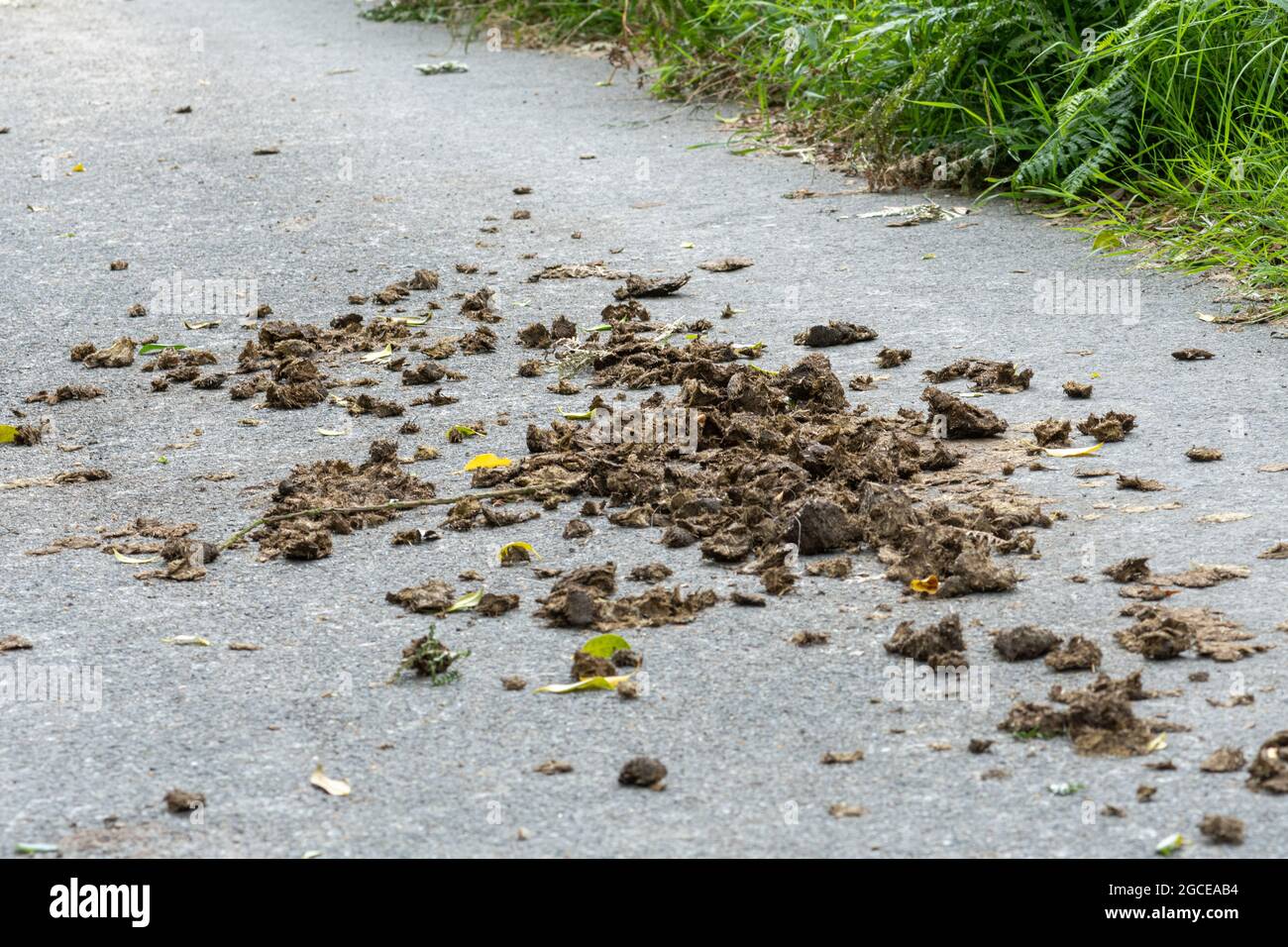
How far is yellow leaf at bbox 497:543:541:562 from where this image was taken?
3.65 metres

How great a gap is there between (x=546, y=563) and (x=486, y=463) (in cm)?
71

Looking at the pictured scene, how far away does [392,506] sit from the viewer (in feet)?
13.0

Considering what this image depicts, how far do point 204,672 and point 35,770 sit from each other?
0.44 m

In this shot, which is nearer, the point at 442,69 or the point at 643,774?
the point at 643,774

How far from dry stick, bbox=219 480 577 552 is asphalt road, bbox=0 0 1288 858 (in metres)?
0.07

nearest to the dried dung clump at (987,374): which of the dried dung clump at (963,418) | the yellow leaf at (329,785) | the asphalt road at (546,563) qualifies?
the asphalt road at (546,563)

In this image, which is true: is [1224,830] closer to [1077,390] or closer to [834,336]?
[1077,390]

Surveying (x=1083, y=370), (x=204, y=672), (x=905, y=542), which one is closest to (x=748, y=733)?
(x=905, y=542)

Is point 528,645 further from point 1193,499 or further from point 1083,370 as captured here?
point 1083,370

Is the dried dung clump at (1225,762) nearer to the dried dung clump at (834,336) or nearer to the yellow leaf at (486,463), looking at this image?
the yellow leaf at (486,463)

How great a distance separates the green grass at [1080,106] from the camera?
5.72 meters

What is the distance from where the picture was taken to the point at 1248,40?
595 centimetres

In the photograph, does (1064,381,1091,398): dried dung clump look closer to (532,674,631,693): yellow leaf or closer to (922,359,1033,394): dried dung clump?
(922,359,1033,394): dried dung clump

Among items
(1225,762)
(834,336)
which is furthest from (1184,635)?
(834,336)
